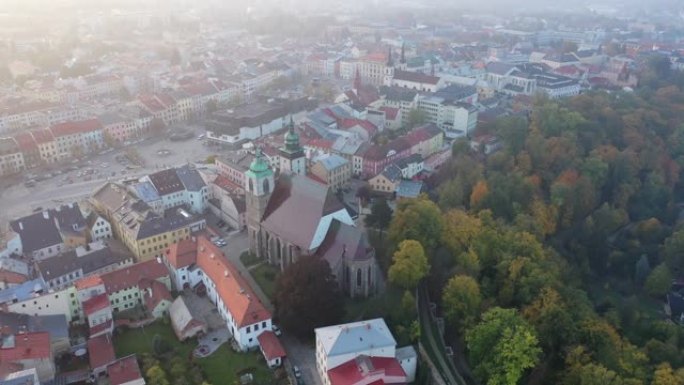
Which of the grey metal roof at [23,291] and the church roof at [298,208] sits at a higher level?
the church roof at [298,208]

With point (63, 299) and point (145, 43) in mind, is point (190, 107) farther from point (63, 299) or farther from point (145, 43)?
point (145, 43)

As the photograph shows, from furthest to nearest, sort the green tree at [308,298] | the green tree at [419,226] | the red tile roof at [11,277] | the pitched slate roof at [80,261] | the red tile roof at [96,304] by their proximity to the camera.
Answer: the green tree at [419,226] < the pitched slate roof at [80,261] < the red tile roof at [11,277] < the red tile roof at [96,304] < the green tree at [308,298]

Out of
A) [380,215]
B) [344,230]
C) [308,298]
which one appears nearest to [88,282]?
[308,298]

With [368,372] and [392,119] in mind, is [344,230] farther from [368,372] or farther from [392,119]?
[392,119]

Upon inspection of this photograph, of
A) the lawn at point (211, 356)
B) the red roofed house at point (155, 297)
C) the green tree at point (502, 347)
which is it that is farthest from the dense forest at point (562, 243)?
the red roofed house at point (155, 297)

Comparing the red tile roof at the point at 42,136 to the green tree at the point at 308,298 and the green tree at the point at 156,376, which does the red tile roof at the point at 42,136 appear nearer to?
the green tree at the point at 308,298

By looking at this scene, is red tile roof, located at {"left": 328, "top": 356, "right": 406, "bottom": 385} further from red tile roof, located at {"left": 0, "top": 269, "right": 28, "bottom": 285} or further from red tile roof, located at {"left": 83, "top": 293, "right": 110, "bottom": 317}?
red tile roof, located at {"left": 0, "top": 269, "right": 28, "bottom": 285}

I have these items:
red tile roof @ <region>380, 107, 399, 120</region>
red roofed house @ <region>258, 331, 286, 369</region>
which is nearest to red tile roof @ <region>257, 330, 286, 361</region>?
red roofed house @ <region>258, 331, 286, 369</region>
